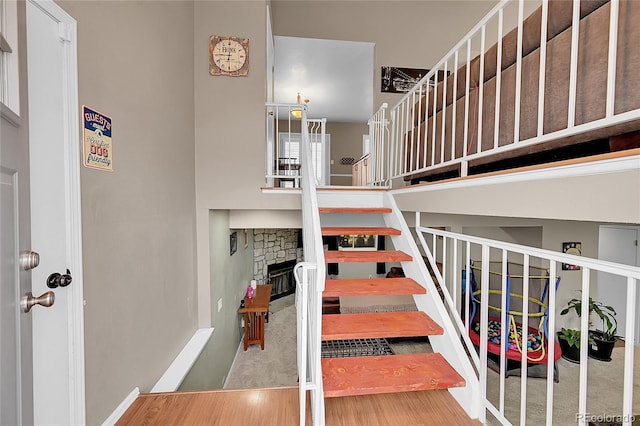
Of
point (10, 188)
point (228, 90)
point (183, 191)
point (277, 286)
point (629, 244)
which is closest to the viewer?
point (10, 188)

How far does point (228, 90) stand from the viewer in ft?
10.2

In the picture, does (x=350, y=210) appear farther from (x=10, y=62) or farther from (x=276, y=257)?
(x=276, y=257)

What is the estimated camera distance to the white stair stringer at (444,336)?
1547 millimetres

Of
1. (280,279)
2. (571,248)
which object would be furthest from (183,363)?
(571,248)

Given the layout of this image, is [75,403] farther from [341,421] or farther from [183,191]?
[183,191]

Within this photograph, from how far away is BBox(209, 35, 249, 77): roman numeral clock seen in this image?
10.0 feet

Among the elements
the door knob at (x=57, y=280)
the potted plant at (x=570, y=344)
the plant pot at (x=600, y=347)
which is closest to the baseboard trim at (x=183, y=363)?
the door knob at (x=57, y=280)

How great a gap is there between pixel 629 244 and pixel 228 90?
254 inches

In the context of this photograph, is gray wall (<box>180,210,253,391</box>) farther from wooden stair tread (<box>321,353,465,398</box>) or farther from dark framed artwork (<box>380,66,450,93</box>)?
dark framed artwork (<box>380,66,450,93</box>)

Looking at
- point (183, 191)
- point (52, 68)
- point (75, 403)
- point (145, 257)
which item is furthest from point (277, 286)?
point (52, 68)

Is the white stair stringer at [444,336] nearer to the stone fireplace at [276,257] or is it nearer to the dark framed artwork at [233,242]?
the dark framed artwork at [233,242]

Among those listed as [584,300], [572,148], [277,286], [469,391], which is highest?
[572,148]

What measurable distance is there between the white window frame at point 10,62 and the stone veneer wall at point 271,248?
5.96 m

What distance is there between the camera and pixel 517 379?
3416mm
